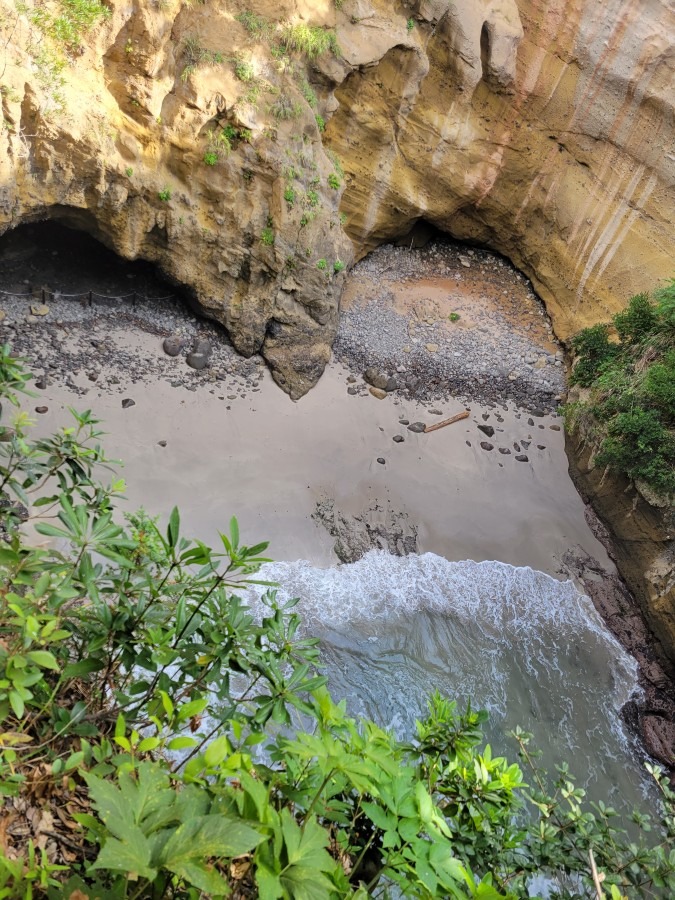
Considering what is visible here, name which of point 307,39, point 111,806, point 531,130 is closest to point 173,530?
point 111,806

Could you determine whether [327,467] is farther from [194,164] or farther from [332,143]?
[332,143]

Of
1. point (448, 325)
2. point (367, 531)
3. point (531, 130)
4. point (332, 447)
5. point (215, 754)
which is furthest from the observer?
point (448, 325)

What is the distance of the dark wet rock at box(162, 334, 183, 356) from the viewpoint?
9.25m

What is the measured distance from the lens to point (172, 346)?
927 centimetres

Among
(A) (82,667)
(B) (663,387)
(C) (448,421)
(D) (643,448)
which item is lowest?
(C) (448,421)

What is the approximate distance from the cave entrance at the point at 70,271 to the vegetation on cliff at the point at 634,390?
297 inches

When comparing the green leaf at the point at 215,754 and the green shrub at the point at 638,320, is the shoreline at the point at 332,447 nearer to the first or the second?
the green shrub at the point at 638,320

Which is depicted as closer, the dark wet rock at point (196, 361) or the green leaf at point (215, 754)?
the green leaf at point (215, 754)

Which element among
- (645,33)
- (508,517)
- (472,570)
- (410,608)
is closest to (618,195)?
(645,33)

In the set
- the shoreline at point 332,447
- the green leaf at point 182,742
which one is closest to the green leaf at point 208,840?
the green leaf at point 182,742

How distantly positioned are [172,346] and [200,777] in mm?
8511

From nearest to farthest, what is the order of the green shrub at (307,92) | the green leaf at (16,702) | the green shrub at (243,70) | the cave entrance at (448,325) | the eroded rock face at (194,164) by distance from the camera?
the green leaf at (16,702), the eroded rock face at (194,164), the green shrub at (243,70), the green shrub at (307,92), the cave entrance at (448,325)

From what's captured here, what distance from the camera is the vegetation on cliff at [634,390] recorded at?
27.9 feet

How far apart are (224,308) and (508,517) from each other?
6152 millimetres
